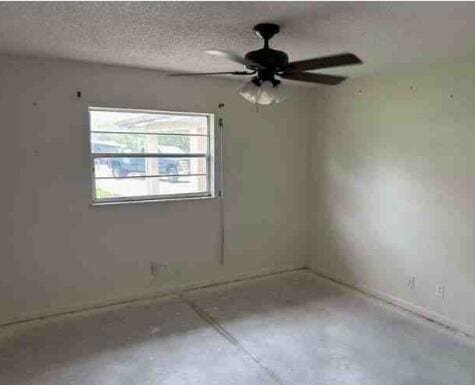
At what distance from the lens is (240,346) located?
9.36ft

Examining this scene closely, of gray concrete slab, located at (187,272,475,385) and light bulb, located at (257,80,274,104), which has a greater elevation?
light bulb, located at (257,80,274,104)

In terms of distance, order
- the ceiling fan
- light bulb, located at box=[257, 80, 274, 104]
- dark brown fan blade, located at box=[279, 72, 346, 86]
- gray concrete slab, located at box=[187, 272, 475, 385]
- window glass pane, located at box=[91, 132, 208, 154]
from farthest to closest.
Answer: window glass pane, located at box=[91, 132, 208, 154]
gray concrete slab, located at box=[187, 272, 475, 385]
dark brown fan blade, located at box=[279, 72, 346, 86]
light bulb, located at box=[257, 80, 274, 104]
the ceiling fan

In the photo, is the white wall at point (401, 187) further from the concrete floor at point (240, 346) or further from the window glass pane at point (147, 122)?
the window glass pane at point (147, 122)

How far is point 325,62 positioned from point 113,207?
2.32 meters

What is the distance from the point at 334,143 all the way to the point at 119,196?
236cm

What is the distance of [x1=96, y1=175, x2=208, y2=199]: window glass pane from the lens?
11.8 ft

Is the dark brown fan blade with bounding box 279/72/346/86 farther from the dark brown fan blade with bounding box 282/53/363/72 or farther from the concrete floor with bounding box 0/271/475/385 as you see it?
the concrete floor with bounding box 0/271/475/385

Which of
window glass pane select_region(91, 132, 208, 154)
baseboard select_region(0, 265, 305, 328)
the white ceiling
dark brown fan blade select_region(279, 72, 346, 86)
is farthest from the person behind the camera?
window glass pane select_region(91, 132, 208, 154)

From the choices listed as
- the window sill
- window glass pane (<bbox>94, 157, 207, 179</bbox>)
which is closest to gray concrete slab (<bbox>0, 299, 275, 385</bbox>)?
the window sill

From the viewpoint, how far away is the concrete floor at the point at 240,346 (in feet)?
8.15

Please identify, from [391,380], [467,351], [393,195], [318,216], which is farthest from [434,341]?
[318,216]

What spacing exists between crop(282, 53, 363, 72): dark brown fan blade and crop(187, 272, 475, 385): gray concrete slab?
193 cm

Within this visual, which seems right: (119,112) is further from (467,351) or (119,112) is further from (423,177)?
(467,351)

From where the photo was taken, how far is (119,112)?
3578 mm
